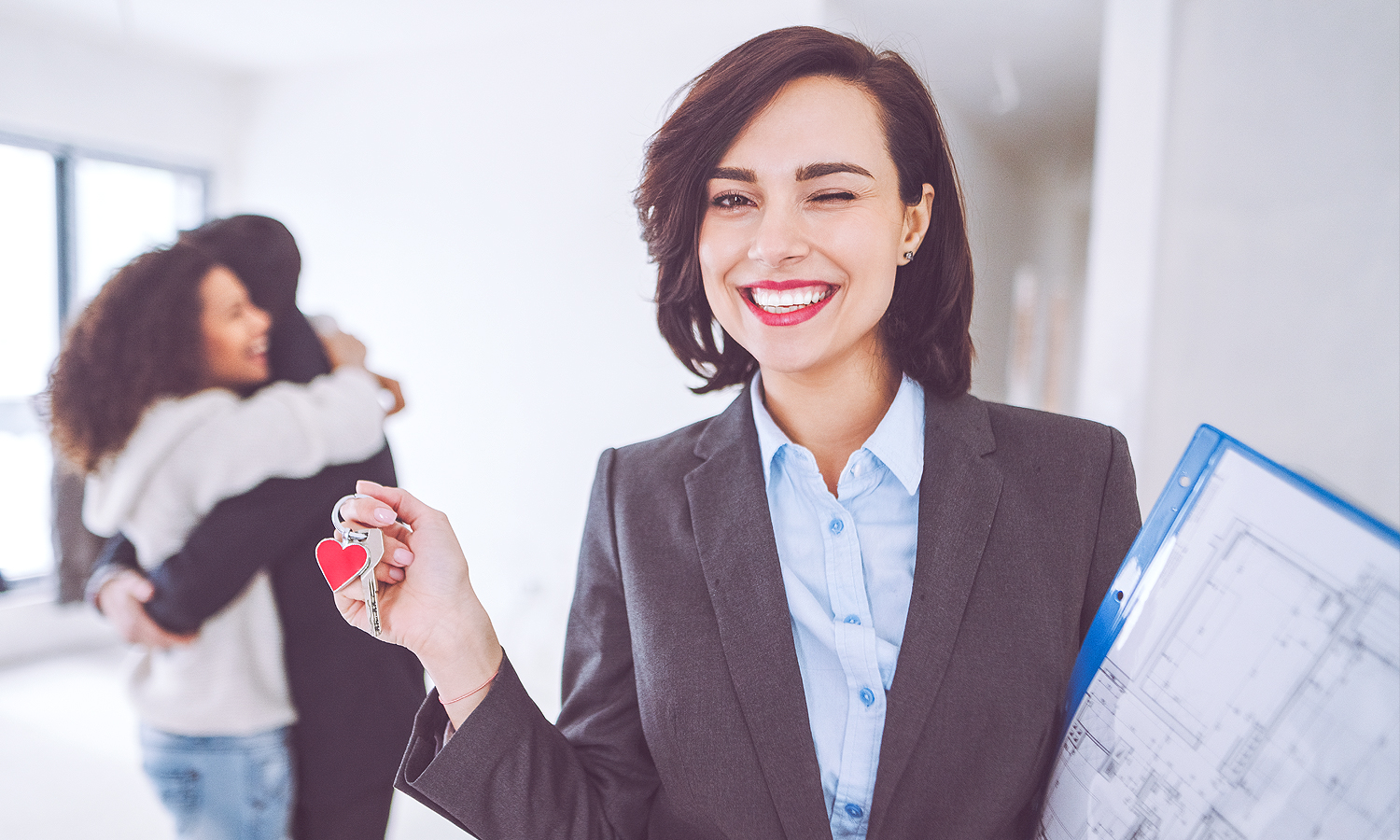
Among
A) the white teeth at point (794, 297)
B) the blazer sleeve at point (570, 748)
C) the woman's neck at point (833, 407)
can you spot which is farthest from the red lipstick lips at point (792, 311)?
the blazer sleeve at point (570, 748)

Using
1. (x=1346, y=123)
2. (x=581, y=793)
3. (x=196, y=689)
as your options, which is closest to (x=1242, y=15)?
(x=1346, y=123)

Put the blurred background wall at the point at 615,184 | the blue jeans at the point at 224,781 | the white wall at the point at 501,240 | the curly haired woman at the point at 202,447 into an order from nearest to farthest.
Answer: the curly haired woman at the point at 202,447, the blue jeans at the point at 224,781, the blurred background wall at the point at 615,184, the white wall at the point at 501,240

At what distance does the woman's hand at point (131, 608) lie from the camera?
35.4 inches

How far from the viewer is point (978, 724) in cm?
70

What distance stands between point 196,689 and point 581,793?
564 millimetres

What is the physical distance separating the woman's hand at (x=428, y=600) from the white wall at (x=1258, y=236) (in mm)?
957

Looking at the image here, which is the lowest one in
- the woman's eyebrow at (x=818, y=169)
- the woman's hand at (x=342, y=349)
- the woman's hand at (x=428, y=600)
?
the woman's hand at (x=428, y=600)

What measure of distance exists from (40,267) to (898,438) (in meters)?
1.00

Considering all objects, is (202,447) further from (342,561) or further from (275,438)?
(342,561)

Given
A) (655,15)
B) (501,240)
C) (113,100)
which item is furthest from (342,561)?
(655,15)

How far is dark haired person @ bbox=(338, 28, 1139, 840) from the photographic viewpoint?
70cm

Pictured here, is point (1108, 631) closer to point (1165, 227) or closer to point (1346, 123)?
point (1346, 123)

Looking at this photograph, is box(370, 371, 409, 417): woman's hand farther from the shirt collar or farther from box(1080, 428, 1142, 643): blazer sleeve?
box(1080, 428, 1142, 643): blazer sleeve

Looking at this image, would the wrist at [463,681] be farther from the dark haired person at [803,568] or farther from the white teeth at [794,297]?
the white teeth at [794,297]
